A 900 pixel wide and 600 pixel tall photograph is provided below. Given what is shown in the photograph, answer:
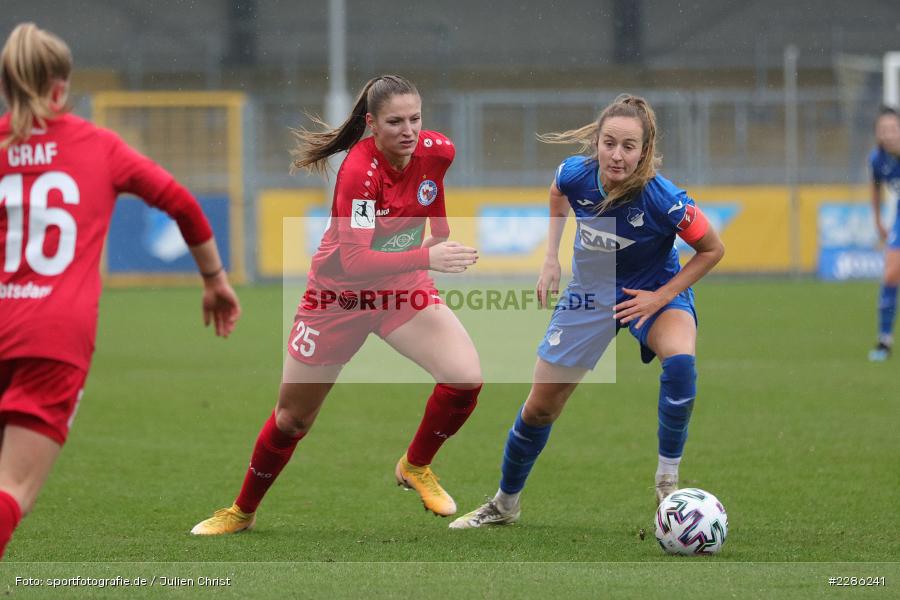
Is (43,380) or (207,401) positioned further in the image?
(207,401)

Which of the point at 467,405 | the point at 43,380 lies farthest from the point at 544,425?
the point at 43,380

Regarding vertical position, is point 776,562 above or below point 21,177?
below

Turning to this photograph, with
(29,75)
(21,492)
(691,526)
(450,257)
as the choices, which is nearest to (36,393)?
(21,492)

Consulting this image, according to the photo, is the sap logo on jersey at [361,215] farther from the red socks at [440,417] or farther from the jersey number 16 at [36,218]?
the jersey number 16 at [36,218]

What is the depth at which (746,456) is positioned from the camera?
7.01m

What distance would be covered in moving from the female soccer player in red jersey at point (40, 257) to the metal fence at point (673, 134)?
18.6 meters

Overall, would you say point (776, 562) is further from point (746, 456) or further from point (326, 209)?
point (326, 209)

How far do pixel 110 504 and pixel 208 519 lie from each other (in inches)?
27.4

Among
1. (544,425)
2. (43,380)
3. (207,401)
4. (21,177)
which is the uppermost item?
(21,177)

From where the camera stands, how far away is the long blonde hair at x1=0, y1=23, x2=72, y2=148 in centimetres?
327

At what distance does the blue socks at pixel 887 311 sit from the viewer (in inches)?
441

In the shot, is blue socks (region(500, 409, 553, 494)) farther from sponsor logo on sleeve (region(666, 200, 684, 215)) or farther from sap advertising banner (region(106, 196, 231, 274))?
sap advertising banner (region(106, 196, 231, 274))

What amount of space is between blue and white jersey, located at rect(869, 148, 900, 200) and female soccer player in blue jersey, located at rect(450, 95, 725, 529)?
22.5 feet

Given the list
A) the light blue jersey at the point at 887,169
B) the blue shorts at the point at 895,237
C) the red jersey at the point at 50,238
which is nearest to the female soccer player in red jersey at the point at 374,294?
the red jersey at the point at 50,238
